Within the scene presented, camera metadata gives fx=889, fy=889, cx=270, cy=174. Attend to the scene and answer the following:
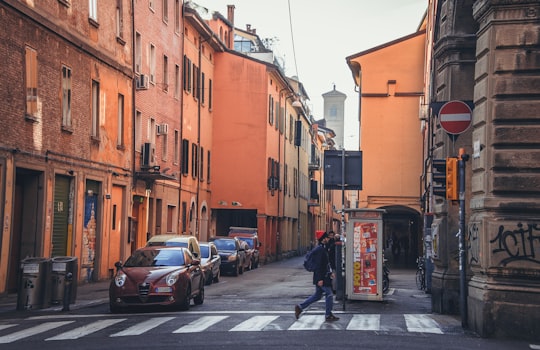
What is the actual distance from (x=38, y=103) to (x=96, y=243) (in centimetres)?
695

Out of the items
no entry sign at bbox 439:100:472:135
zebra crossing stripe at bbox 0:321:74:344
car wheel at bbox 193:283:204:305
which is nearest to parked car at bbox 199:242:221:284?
car wheel at bbox 193:283:204:305

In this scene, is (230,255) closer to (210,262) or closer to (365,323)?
(210,262)

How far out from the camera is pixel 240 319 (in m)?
16.8

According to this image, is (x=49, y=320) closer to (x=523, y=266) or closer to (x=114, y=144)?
(x=523, y=266)

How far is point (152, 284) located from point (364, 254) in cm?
534

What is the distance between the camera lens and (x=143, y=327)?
15.5 meters

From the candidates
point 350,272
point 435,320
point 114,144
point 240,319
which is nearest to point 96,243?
point 114,144

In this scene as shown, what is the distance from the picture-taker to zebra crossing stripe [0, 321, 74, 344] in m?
13.8

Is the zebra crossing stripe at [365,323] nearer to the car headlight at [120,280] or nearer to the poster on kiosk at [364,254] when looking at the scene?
the poster on kiosk at [364,254]

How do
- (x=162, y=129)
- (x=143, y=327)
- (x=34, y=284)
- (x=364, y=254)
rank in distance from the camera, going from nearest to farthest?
(x=143, y=327) < (x=34, y=284) < (x=364, y=254) < (x=162, y=129)

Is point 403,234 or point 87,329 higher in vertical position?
point 403,234

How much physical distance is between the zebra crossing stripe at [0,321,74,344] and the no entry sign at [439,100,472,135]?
782 centimetres

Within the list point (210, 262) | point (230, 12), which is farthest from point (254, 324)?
point (230, 12)

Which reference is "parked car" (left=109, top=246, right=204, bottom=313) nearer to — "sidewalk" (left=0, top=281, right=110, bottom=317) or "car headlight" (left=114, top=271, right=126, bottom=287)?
"car headlight" (left=114, top=271, right=126, bottom=287)
